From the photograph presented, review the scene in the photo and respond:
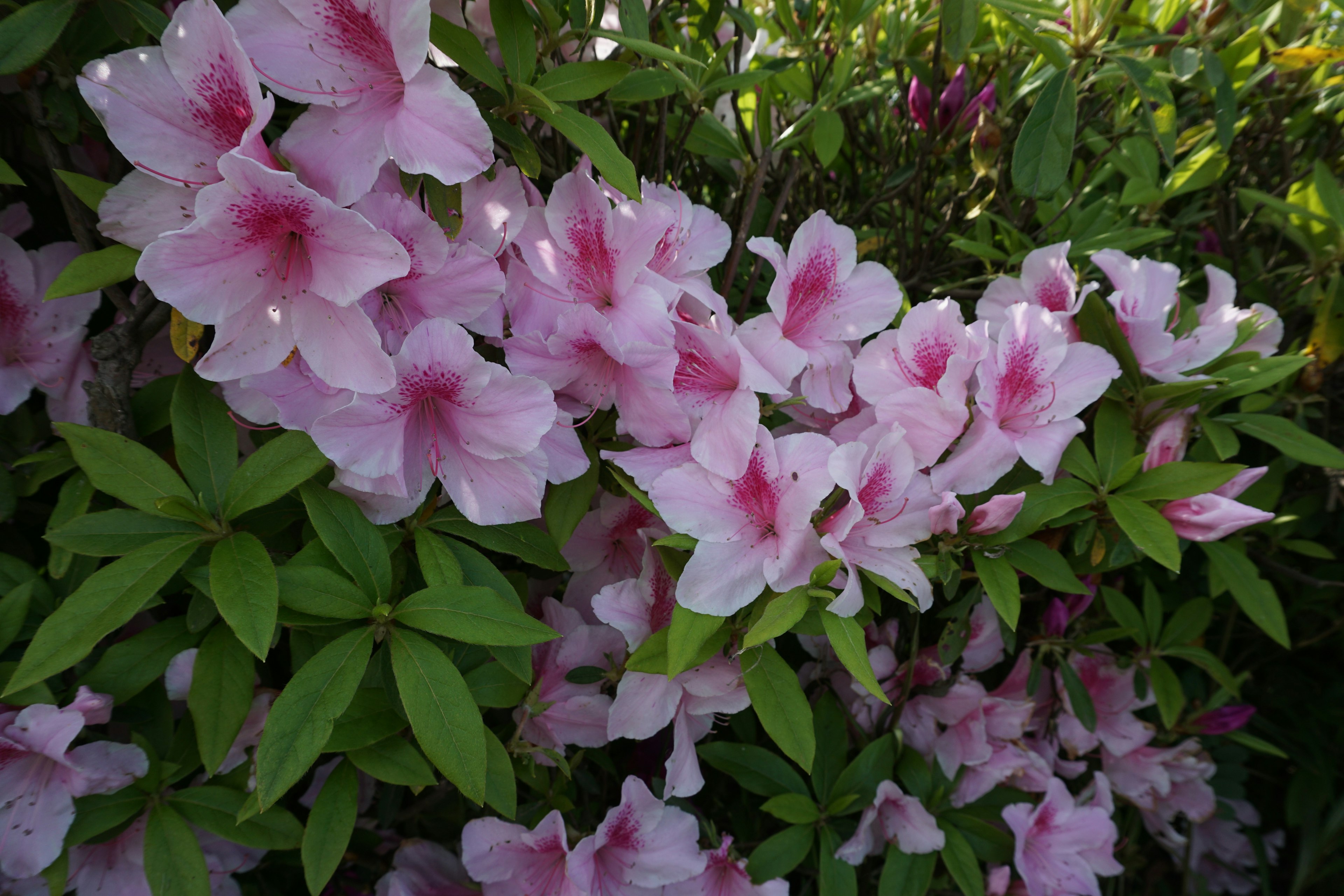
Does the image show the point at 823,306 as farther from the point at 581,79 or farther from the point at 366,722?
the point at 366,722

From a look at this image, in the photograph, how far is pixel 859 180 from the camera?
1.67 m

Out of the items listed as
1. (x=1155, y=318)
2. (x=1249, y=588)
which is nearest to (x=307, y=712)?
(x=1155, y=318)

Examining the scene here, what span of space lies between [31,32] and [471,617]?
2.33 ft

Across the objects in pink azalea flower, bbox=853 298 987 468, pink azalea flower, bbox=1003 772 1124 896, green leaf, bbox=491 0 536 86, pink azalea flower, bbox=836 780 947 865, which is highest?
green leaf, bbox=491 0 536 86

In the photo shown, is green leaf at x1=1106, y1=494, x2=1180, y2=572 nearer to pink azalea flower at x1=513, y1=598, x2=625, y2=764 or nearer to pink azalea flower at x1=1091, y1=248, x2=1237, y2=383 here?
pink azalea flower at x1=1091, y1=248, x2=1237, y2=383

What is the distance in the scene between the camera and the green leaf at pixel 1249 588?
3.82 ft

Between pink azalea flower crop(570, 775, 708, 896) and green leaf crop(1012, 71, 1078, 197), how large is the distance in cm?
94

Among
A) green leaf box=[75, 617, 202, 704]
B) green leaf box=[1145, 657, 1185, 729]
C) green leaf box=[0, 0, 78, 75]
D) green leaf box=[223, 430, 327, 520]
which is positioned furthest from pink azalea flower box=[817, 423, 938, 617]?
green leaf box=[0, 0, 78, 75]

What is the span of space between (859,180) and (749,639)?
1.18 metres

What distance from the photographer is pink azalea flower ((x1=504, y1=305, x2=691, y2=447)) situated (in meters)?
0.87

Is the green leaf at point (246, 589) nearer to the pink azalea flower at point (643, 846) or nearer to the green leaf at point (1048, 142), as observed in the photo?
the pink azalea flower at point (643, 846)

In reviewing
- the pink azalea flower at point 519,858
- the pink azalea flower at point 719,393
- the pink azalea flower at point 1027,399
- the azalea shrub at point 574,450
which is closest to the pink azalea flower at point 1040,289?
the azalea shrub at point 574,450

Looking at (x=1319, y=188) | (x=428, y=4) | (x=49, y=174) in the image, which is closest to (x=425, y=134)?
(x=428, y=4)

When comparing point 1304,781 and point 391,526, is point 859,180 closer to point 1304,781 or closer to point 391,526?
point 391,526
